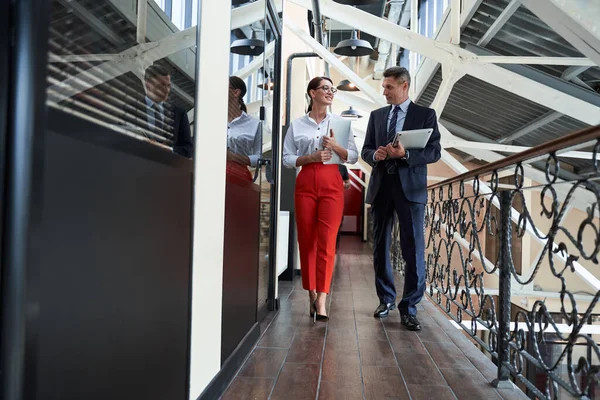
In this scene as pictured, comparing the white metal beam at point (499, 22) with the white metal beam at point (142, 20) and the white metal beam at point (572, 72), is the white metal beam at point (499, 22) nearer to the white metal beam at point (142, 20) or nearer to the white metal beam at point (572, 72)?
the white metal beam at point (572, 72)

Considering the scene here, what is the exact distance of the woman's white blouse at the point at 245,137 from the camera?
2.04m

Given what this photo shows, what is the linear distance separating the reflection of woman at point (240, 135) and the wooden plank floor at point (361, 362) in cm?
84

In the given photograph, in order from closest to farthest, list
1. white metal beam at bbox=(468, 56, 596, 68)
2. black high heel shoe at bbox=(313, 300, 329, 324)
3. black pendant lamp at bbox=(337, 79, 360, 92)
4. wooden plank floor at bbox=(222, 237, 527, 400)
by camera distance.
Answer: wooden plank floor at bbox=(222, 237, 527, 400) < black high heel shoe at bbox=(313, 300, 329, 324) < white metal beam at bbox=(468, 56, 596, 68) < black pendant lamp at bbox=(337, 79, 360, 92)

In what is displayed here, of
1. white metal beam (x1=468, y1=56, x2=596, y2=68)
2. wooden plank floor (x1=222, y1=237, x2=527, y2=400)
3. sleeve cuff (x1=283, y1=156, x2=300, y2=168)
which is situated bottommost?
wooden plank floor (x1=222, y1=237, x2=527, y2=400)

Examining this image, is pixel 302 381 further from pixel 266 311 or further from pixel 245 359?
pixel 266 311

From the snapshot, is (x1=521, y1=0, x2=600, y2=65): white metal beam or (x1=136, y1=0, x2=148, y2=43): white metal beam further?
(x1=521, y1=0, x2=600, y2=65): white metal beam

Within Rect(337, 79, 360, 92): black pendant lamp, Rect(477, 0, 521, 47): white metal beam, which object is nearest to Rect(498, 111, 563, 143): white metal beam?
Rect(477, 0, 521, 47): white metal beam

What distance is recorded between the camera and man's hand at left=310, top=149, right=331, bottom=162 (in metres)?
2.79

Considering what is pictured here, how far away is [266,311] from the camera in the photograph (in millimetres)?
3176

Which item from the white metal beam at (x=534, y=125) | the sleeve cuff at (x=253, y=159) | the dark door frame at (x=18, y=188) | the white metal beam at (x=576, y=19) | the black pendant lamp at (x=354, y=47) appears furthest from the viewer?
the white metal beam at (x=534, y=125)

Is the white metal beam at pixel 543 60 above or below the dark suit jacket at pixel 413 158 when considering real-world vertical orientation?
above

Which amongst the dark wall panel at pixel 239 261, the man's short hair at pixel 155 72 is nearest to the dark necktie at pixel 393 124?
the dark wall panel at pixel 239 261

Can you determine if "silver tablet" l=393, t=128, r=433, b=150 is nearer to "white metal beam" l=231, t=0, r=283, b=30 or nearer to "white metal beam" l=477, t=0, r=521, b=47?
Result: "white metal beam" l=231, t=0, r=283, b=30

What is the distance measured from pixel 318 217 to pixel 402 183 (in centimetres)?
52
